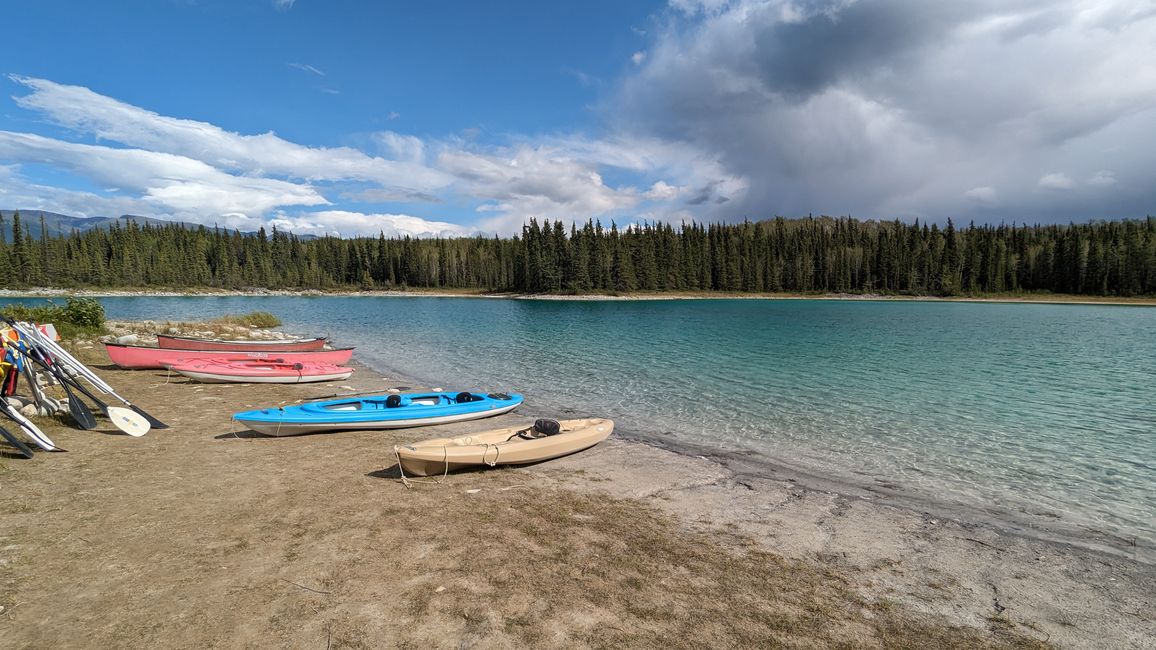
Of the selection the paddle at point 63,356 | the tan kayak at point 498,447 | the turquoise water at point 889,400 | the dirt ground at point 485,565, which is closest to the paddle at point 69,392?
the paddle at point 63,356

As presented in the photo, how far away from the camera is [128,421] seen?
1230 cm

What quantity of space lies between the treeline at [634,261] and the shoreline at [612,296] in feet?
14.6

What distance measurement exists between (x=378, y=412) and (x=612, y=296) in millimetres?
113131

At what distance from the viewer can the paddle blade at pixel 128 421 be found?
12.1 m

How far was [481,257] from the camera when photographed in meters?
167

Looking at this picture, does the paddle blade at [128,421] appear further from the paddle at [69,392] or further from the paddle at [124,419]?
the paddle at [69,392]

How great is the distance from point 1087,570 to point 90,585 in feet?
43.6

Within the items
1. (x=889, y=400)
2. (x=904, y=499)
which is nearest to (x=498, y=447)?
(x=904, y=499)

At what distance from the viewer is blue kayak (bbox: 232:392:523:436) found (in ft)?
41.8

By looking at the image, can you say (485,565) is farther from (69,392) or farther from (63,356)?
(63,356)

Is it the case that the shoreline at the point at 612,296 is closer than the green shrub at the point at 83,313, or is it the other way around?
the green shrub at the point at 83,313

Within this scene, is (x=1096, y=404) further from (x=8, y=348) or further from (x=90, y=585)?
(x=8, y=348)

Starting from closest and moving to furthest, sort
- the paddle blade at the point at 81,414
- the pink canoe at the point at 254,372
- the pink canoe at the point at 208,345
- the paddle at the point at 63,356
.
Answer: the paddle at the point at 63,356
the paddle blade at the point at 81,414
the pink canoe at the point at 254,372
the pink canoe at the point at 208,345

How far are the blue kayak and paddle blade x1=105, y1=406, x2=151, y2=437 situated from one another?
2.06 m
